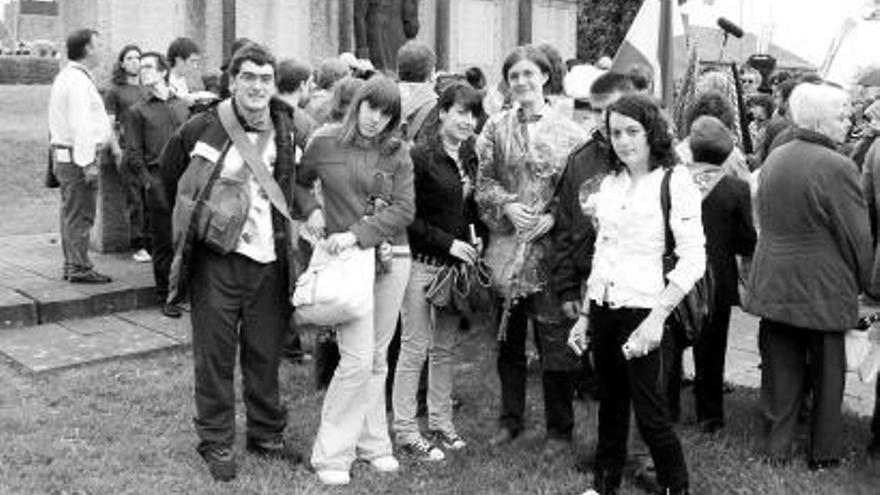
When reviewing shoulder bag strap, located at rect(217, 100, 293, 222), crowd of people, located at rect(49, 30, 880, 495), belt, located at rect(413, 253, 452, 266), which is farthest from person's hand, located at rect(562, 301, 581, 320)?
shoulder bag strap, located at rect(217, 100, 293, 222)

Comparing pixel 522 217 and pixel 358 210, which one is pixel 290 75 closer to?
pixel 358 210

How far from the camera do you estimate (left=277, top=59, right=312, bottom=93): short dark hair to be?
607 cm

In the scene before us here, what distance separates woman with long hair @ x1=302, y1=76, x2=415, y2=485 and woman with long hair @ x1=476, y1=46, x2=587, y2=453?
51cm

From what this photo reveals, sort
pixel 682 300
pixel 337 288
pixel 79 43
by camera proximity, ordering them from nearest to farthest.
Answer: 1. pixel 682 300
2. pixel 337 288
3. pixel 79 43

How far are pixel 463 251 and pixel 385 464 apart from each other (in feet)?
3.55

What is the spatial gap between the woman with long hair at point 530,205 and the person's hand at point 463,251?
165mm

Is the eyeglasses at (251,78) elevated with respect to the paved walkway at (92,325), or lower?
elevated

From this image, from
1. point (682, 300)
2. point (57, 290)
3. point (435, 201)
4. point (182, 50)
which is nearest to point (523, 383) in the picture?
point (435, 201)

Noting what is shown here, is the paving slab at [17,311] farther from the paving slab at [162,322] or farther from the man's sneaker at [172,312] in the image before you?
the man's sneaker at [172,312]

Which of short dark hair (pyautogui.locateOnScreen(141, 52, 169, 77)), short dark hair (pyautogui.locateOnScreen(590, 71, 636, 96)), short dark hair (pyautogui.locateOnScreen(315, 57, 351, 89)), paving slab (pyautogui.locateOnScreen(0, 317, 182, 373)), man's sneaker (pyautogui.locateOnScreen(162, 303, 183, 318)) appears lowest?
paving slab (pyautogui.locateOnScreen(0, 317, 182, 373))

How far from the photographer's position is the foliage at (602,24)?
80.5 feet

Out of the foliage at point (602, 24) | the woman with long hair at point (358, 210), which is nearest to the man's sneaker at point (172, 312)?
the woman with long hair at point (358, 210)

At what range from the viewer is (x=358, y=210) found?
4.63 meters

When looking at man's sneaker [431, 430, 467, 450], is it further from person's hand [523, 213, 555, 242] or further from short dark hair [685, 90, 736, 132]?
short dark hair [685, 90, 736, 132]
